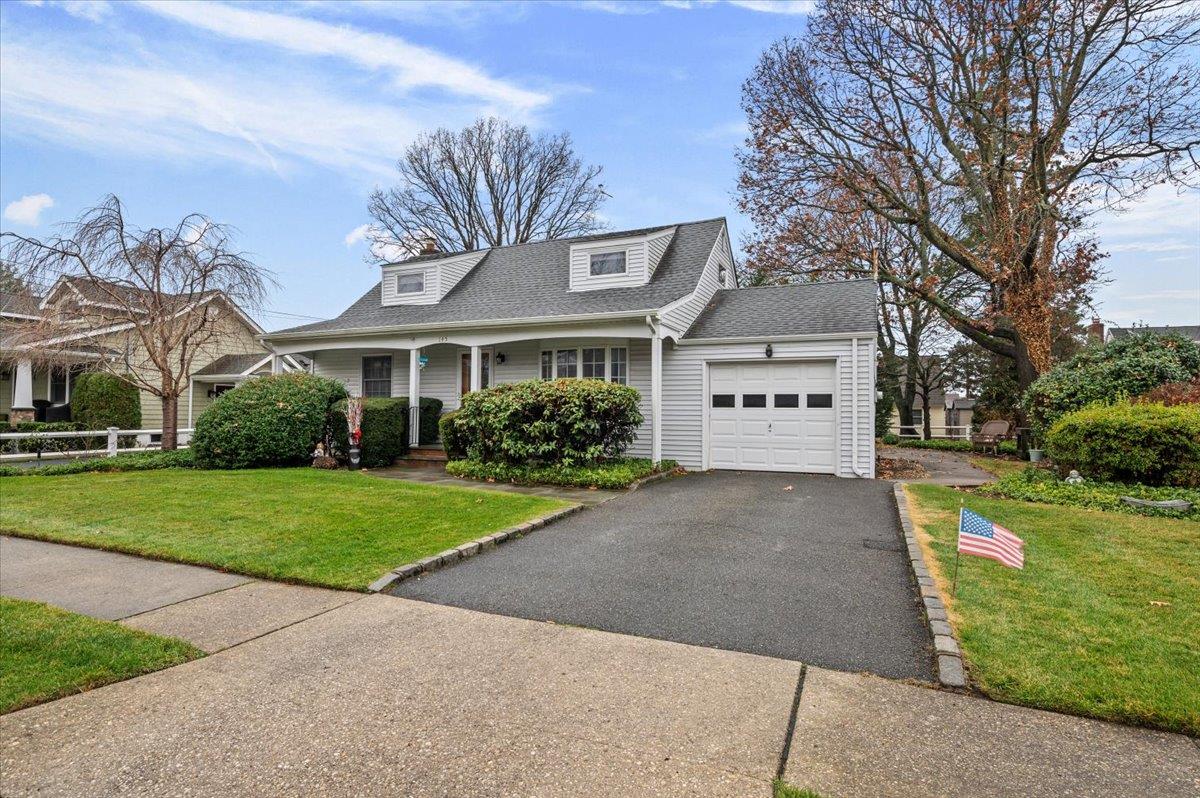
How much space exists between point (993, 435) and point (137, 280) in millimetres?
23519

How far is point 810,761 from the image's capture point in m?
2.49

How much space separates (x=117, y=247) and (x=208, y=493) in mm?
7665

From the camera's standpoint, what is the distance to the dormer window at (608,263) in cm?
1389

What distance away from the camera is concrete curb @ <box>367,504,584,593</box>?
16.1ft

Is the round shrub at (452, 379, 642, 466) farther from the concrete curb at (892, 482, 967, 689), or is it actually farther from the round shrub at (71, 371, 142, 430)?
the round shrub at (71, 371, 142, 430)

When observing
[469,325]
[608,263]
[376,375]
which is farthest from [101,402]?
[608,263]

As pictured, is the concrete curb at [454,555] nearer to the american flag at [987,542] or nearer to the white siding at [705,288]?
the american flag at [987,542]

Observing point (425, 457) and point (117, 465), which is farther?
point (425, 457)

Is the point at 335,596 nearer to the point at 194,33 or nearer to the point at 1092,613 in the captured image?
the point at 1092,613

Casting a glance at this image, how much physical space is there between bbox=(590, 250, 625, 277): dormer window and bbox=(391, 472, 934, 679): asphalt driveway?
7435 mm

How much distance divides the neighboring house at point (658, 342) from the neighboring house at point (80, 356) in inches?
145

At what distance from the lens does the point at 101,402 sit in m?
18.0

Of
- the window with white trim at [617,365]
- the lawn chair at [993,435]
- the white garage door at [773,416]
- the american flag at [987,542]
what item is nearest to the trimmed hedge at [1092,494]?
the white garage door at [773,416]

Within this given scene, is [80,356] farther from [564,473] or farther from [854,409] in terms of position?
[854,409]
